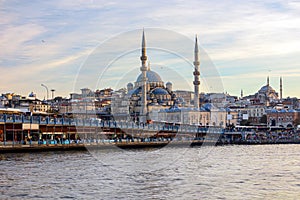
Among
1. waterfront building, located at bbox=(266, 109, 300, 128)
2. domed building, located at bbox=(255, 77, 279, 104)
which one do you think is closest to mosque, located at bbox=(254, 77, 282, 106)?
domed building, located at bbox=(255, 77, 279, 104)

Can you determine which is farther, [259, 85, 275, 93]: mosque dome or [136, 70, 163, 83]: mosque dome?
[259, 85, 275, 93]: mosque dome

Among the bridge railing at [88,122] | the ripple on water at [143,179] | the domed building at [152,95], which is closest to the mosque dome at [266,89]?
the domed building at [152,95]

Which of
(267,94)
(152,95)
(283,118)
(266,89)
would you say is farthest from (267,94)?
(152,95)

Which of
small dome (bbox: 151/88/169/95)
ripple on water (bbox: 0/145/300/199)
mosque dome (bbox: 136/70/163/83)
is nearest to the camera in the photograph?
ripple on water (bbox: 0/145/300/199)

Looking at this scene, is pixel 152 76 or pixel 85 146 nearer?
pixel 85 146

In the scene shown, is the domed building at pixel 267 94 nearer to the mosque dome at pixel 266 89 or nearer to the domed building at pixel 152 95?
the mosque dome at pixel 266 89

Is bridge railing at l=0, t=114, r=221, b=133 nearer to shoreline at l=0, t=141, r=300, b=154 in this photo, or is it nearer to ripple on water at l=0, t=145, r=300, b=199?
shoreline at l=0, t=141, r=300, b=154

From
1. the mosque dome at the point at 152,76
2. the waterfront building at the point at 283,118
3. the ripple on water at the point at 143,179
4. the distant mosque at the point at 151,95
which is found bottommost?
the ripple on water at the point at 143,179

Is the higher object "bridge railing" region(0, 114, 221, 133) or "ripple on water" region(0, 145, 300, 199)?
"bridge railing" region(0, 114, 221, 133)

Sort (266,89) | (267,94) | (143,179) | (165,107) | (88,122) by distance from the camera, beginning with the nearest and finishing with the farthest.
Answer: (143,179), (88,122), (165,107), (267,94), (266,89)

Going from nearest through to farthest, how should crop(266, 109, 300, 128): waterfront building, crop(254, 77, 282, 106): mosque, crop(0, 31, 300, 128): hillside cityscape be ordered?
crop(0, 31, 300, 128): hillside cityscape < crop(266, 109, 300, 128): waterfront building < crop(254, 77, 282, 106): mosque

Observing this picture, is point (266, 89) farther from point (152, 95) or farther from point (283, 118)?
Result: point (152, 95)

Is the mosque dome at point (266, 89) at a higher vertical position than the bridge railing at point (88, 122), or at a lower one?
higher

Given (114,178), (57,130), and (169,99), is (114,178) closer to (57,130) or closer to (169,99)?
(57,130)
